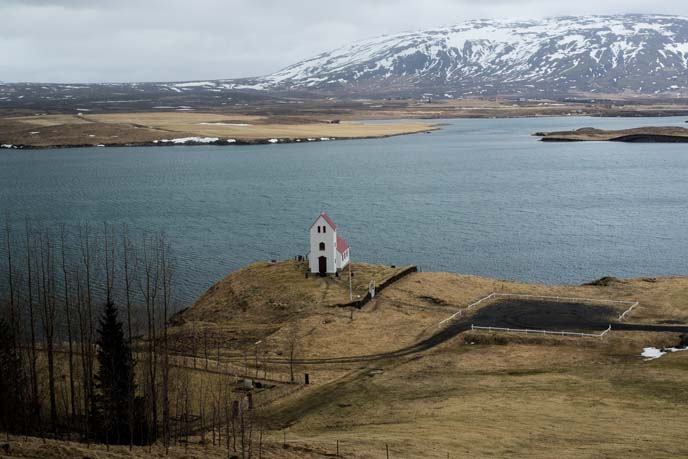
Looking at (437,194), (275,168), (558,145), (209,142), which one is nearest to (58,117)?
(209,142)

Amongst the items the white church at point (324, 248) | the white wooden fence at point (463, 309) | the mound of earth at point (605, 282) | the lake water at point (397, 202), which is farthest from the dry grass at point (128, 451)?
the mound of earth at point (605, 282)

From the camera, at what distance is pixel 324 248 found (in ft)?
147

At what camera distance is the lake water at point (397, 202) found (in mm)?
54938

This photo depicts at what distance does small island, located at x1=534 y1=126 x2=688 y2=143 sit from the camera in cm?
14550

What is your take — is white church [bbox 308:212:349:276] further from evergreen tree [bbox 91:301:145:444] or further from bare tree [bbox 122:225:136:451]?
evergreen tree [bbox 91:301:145:444]

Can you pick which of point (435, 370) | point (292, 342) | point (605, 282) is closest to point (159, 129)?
point (605, 282)

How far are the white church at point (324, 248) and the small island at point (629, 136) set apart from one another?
361 feet

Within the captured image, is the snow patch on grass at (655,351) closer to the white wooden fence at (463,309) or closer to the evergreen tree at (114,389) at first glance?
the white wooden fence at (463,309)

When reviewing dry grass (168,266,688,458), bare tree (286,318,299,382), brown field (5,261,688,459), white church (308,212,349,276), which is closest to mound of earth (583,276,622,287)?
brown field (5,261,688,459)

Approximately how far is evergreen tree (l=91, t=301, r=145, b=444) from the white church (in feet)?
62.9

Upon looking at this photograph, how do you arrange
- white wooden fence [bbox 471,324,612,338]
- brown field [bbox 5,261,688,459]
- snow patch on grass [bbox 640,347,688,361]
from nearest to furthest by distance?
brown field [bbox 5,261,688,459], snow patch on grass [bbox 640,347,688,361], white wooden fence [bbox 471,324,612,338]

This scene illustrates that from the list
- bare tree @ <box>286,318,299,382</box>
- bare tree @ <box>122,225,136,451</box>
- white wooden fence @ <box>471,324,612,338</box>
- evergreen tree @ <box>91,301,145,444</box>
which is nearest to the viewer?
bare tree @ <box>122,225,136,451</box>

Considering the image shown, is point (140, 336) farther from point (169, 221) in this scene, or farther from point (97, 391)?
point (169, 221)

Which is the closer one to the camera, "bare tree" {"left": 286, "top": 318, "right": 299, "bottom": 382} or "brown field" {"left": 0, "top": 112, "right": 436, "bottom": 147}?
"bare tree" {"left": 286, "top": 318, "right": 299, "bottom": 382}
